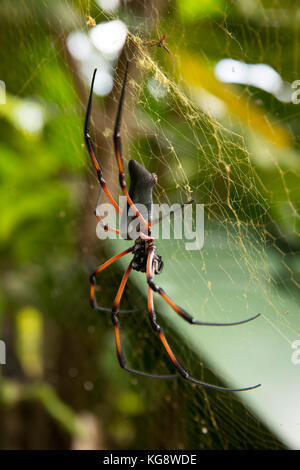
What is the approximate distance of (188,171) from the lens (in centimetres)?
69

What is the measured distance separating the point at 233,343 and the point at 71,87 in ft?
2.96

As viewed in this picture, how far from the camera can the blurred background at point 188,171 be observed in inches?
24.0

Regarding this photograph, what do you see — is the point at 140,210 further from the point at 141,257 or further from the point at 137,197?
the point at 141,257

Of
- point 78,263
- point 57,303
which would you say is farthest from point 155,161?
point 57,303

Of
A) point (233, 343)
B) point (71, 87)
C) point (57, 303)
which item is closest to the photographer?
point (233, 343)

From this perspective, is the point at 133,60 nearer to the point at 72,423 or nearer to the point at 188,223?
the point at 188,223

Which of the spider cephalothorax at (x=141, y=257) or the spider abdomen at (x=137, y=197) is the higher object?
the spider abdomen at (x=137, y=197)

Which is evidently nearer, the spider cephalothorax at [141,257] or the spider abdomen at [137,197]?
the spider abdomen at [137,197]

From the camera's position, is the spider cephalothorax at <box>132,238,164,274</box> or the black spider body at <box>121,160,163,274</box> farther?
the spider cephalothorax at <box>132,238,164,274</box>

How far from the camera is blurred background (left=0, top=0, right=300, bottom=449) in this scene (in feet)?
2.00

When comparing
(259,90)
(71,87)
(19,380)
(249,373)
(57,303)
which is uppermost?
(71,87)

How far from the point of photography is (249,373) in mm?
794

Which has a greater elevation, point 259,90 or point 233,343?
point 259,90

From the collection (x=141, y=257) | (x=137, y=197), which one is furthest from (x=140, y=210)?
(x=141, y=257)
